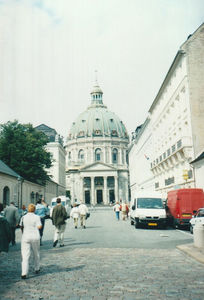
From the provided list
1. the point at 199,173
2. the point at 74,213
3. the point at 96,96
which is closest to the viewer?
the point at 74,213

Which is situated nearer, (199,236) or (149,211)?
(199,236)

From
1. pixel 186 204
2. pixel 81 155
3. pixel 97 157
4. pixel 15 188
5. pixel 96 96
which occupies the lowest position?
pixel 186 204

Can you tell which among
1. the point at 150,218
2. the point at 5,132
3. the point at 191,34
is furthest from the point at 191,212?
the point at 5,132

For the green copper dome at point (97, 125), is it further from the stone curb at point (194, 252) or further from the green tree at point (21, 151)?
the stone curb at point (194, 252)

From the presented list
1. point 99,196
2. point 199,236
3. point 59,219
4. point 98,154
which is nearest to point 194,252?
point 199,236

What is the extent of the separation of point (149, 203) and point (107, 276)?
15541 mm

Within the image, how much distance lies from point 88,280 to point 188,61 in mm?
25863

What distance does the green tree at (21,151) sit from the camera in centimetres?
4709

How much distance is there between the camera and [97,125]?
12925cm

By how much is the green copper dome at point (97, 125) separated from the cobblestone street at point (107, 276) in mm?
115510

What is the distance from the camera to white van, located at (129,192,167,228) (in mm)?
21438

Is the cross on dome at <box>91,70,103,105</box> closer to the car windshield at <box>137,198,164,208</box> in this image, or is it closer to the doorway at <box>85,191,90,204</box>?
the doorway at <box>85,191,90,204</box>

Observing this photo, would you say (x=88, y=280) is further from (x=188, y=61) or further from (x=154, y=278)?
(x=188, y=61)

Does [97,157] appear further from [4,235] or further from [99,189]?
[4,235]
